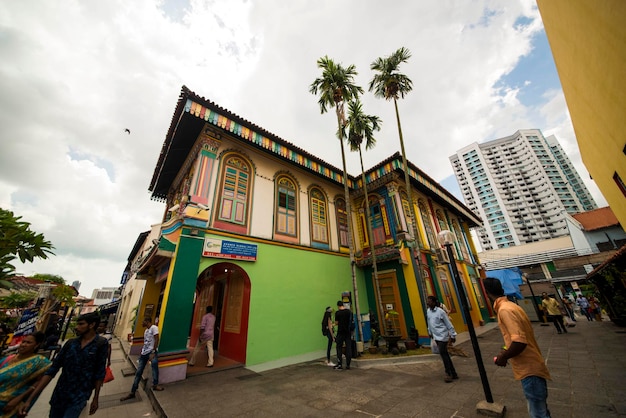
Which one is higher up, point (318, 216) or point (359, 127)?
point (359, 127)

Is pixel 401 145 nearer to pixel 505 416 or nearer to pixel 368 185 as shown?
pixel 368 185

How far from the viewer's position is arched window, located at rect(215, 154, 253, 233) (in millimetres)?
8305

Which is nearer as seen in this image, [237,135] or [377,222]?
[237,135]

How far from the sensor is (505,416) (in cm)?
319

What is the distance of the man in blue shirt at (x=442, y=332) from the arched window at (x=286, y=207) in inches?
232

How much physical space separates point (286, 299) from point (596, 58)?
9674mm

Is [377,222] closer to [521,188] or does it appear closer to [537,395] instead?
[537,395]

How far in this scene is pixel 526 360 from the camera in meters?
2.22

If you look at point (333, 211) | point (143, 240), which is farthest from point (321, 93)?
point (143, 240)

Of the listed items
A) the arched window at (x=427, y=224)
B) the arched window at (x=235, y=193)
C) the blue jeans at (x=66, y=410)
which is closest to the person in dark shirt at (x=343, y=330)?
the arched window at (x=235, y=193)

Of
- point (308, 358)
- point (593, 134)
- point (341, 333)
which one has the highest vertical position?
point (593, 134)

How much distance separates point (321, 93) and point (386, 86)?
10.5ft

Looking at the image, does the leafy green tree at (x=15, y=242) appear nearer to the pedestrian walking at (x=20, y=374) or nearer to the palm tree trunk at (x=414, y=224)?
the pedestrian walking at (x=20, y=374)

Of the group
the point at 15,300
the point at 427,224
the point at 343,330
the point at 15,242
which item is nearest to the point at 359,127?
the point at 427,224
